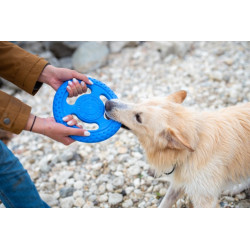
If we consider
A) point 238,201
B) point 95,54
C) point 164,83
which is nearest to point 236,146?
point 238,201

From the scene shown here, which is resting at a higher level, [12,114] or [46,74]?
[46,74]

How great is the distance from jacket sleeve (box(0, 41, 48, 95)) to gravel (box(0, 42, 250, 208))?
5.77 feet

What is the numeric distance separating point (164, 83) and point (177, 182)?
11.2ft

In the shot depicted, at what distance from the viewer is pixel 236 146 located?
318cm

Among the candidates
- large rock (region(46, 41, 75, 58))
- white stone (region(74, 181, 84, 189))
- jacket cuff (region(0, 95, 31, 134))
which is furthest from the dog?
large rock (region(46, 41, 75, 58))

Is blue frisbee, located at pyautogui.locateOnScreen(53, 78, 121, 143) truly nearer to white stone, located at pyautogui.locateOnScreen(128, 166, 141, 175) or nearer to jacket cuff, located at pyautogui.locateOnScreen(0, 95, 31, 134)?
jacket cuff, located at pyautogui.locateOnScreen(0, 95, 31, 134)

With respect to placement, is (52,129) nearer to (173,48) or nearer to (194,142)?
(194,142)

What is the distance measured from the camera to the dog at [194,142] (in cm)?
305

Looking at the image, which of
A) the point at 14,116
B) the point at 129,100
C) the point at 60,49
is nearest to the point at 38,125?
the point at 14,116

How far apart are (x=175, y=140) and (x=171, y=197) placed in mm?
1013

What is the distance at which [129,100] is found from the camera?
5.96 metres

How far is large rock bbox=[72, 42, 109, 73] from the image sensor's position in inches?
279

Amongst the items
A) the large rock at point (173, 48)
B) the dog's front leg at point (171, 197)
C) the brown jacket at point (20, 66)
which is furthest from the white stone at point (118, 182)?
the large rock at point (173, 48)

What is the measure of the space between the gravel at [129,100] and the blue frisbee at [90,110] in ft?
3.92
